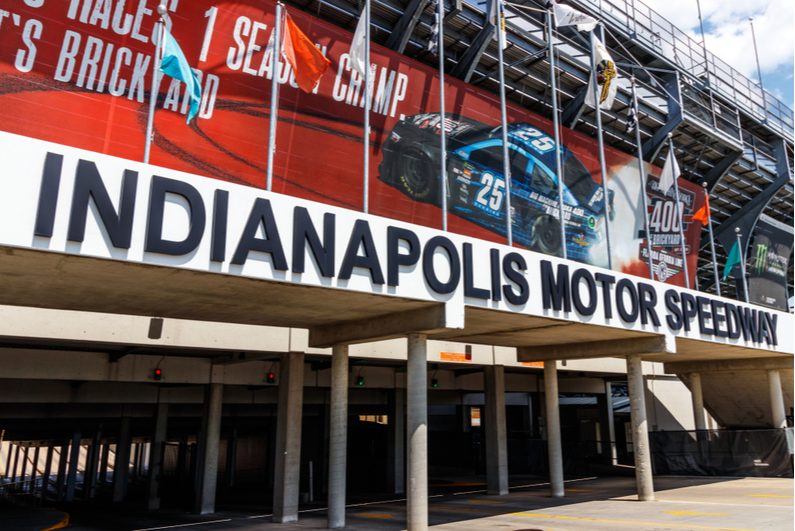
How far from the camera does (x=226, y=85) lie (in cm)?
1953

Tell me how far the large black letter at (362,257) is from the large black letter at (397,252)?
0.28 meters

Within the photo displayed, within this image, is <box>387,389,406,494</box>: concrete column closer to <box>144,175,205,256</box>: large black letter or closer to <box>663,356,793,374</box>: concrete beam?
<box>663,356,793,374</box>: concrete beam

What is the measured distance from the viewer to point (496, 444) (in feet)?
80.7

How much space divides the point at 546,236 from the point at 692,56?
625 inches

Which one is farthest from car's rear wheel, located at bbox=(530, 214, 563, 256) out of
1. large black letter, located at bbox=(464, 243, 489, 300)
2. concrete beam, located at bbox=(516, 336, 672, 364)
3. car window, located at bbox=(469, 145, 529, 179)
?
large black letter, located at bbox=(464, 243, 489, 300)

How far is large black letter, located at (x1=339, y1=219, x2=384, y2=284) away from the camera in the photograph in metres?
11.8

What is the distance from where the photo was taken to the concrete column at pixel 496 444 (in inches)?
960

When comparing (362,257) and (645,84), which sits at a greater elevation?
Answer: (645,84)

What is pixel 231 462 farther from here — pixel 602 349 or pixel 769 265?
pixel 769 265

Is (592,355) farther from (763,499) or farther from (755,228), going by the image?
(755,228)

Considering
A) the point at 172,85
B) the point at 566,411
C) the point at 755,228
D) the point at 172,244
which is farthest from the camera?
the point at 566,411

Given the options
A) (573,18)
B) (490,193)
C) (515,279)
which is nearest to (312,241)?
(515,279)

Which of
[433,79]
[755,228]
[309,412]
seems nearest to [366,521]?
[433,79]

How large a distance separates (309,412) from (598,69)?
27.7 metres
